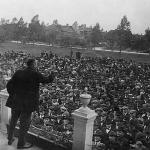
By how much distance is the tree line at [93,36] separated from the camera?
38844mm

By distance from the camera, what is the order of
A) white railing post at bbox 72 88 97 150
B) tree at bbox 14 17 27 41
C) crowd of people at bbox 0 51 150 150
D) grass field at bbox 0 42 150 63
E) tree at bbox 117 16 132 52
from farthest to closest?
tree at bbox 14 17 27 41
tree at bbox 117 16 132 52
grass field at bbox 0 42 150 63
white railing post at bbox 72 88 97 150
crowd of people at bbox 0 51 150 150

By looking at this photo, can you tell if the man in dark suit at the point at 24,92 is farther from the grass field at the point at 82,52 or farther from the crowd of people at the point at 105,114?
the grass field at the point at 82,52

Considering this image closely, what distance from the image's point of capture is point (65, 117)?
6.85 m

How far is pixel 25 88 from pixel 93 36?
44.2m

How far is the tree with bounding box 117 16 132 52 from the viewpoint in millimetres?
38812

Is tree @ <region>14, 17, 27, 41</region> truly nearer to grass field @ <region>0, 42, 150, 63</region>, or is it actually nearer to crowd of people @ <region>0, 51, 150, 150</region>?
grass field @ <region>0, 42, 150, 63</region>

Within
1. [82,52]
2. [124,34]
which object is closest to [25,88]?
[82,52]

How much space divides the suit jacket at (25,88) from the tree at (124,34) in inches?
1321

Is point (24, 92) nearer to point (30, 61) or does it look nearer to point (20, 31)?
point (30, 61)

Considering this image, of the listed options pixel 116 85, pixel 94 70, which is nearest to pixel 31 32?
pixel 94 70

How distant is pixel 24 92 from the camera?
197 inches

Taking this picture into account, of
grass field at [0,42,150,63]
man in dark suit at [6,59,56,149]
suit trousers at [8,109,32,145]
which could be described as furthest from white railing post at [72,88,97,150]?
grass field at [0,42,150,63]

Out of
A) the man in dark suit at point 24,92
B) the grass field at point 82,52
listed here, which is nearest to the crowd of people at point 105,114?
the man in dark suit at point 24,92

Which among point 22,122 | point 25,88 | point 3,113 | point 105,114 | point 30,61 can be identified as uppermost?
point 30,61
